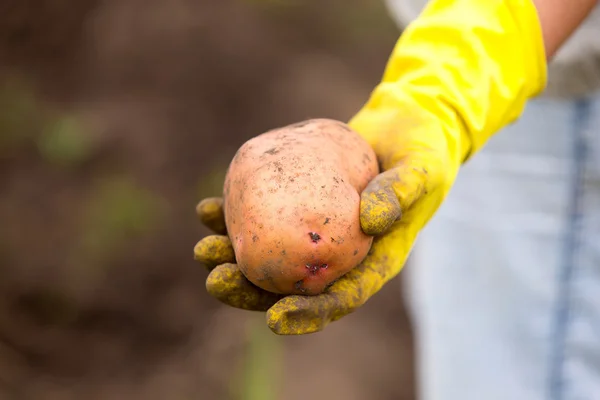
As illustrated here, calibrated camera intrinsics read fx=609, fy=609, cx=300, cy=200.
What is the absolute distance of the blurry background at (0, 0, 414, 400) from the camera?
238cm

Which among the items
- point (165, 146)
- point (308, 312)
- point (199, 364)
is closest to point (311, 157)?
point (308, 312)

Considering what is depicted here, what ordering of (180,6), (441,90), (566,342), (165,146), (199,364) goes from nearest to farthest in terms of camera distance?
(441,90) < (566,342) < (199,364) < (165,146) < (180,6)

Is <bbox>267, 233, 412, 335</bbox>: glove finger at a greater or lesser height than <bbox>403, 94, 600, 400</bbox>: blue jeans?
greater

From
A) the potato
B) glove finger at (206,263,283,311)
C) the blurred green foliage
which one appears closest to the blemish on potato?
the potato

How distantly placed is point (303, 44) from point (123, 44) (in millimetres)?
982

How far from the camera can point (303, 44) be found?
3387mm

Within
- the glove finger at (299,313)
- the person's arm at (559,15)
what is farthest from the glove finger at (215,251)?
the person's arm at (559,15)

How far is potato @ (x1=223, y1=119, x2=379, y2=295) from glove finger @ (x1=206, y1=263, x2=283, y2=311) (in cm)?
3

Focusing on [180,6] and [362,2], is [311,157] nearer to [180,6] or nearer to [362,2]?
[180,6]

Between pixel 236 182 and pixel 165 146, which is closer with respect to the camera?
pixel 236 182

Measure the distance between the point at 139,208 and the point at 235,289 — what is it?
1.84 metres

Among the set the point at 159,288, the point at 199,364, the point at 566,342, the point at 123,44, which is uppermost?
the point at 123,44

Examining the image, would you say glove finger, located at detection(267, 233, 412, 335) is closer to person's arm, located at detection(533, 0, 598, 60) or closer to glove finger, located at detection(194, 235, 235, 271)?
glove finger, located at detection(194, 235, 235, 271)

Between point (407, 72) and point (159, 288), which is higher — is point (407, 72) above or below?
above
